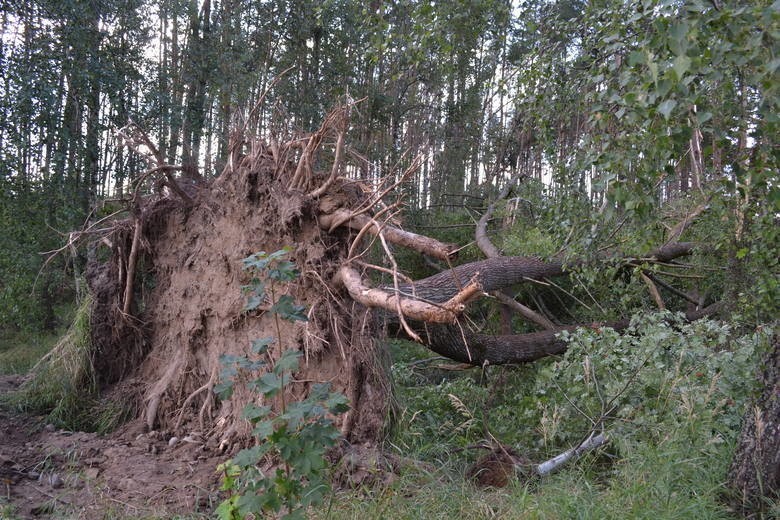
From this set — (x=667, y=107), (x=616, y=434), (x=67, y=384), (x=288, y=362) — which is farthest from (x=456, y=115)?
(x=667, y=107)

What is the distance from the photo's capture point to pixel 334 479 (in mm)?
4023

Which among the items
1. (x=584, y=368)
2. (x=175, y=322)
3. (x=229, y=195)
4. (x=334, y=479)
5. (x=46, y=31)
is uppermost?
(x=46, y=31)

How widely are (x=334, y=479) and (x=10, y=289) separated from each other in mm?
7025

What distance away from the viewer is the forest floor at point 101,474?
3.82m

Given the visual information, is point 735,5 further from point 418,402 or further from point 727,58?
point 418,402

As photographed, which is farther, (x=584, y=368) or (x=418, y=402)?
(x=418, y=402)

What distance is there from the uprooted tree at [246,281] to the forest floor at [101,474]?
35cm

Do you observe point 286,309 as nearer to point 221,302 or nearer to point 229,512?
point 229,512

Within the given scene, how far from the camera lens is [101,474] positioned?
4328mm

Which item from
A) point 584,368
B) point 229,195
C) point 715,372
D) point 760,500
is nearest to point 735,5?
point 760,500

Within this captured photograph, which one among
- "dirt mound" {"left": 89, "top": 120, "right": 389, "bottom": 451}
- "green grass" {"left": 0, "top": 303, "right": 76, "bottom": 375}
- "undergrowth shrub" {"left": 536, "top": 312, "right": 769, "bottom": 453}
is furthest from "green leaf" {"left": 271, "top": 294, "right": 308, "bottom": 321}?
"green grass" {"left": 0, "top": 303, "right": 76, "bottom": 375}

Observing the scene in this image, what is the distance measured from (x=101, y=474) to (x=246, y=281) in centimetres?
177

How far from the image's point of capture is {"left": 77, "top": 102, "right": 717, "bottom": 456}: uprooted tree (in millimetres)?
4621

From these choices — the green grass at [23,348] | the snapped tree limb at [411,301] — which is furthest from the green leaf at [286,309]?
the green grass at [23,348]
